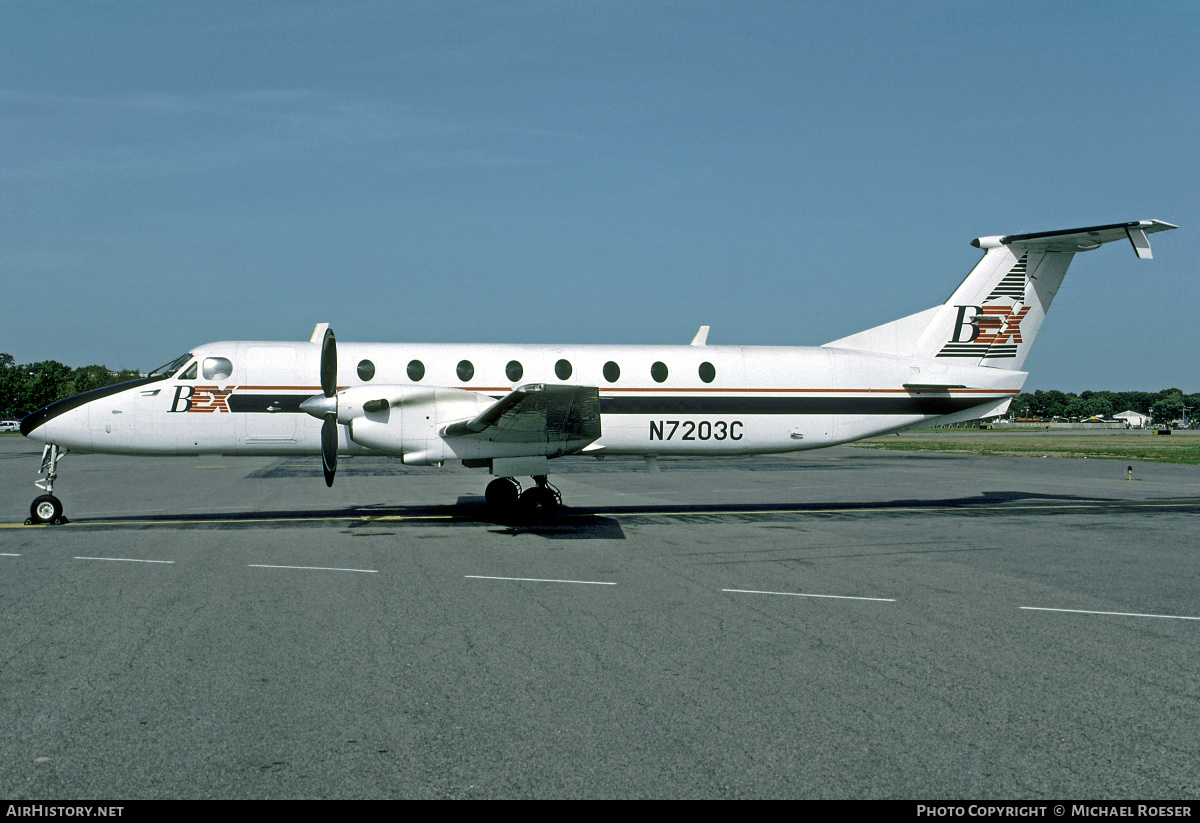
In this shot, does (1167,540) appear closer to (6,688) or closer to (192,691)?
(192,691)

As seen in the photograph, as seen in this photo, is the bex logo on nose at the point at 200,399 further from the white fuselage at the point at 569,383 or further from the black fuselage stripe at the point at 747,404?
the black fuselage stripe at the point at 747,404

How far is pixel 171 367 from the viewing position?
16312 millimetres

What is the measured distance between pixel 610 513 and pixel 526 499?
6.31ft

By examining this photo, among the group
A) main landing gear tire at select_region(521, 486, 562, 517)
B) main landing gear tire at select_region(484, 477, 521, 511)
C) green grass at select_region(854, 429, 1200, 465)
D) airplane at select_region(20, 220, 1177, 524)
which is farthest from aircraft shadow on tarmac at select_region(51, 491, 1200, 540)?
green grass at select_region(854, 429, 1200, 465)

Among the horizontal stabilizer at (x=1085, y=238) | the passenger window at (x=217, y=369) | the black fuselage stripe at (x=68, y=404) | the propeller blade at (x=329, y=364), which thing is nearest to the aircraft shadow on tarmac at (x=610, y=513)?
the black fuselage stripe at (x=68, y=404)

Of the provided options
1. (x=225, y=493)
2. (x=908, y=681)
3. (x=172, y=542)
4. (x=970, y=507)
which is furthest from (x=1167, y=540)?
(x=225, y=493)

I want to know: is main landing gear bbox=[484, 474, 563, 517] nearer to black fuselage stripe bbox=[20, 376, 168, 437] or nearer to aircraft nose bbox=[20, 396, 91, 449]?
black fuselage stripe bbox=[20, 376, 168, 437]

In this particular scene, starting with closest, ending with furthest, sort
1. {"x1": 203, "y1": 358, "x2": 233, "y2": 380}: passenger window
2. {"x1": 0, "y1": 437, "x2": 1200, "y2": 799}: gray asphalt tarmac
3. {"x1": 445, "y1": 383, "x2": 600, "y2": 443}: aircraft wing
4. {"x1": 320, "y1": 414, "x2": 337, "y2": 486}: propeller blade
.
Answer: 1. {"x1": 0, "y1": 437, "x2": 1200, "y2": 799}: gray asphalt tarmac
2. {"x1": 445, "y1": 383, "x2": 600, "y2": 443}: aircraft wing
3. {"x1": 320, "y1": 414, "x2": 337, "y2": 486}: propeller blade
4. {"x1": 203, "y1": 358, "x2": 233, "y2": 380}: passenger window

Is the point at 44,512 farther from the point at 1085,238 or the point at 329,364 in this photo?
the point at 1085,238

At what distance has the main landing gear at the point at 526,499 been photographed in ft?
53.4

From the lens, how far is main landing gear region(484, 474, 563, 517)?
16.3 m

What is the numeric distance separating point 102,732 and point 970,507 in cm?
1769

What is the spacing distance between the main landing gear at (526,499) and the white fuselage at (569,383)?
3.34 ft

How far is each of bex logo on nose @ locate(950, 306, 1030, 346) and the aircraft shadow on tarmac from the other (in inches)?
149
